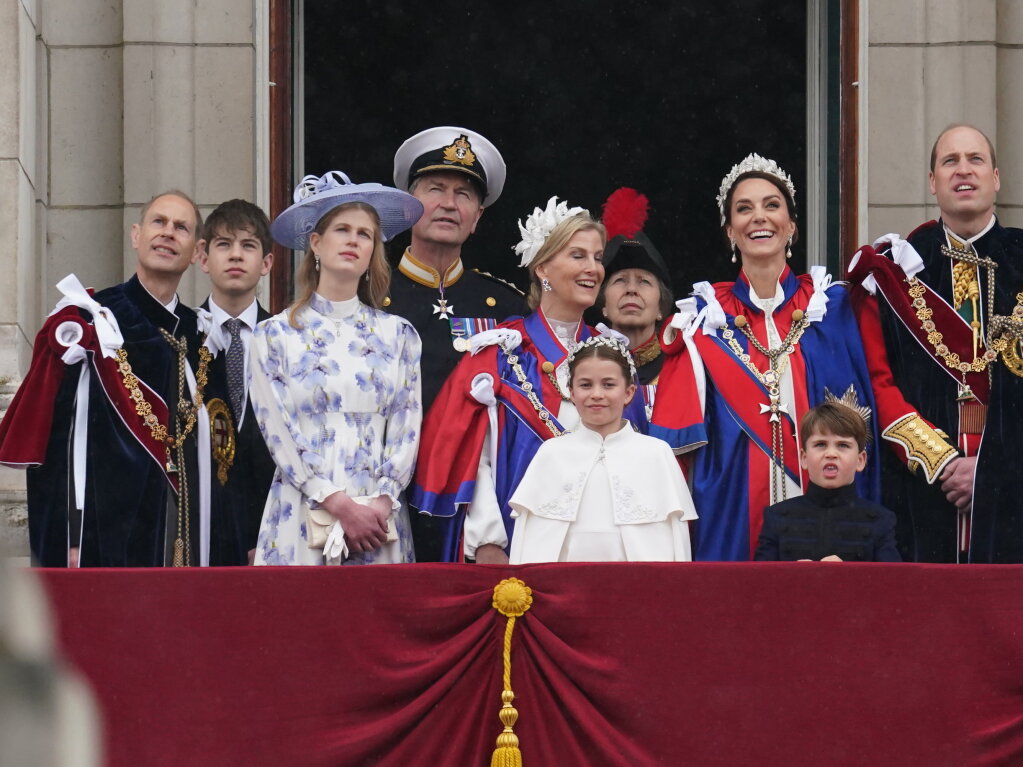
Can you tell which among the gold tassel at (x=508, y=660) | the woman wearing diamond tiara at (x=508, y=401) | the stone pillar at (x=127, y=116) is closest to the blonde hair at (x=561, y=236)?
the woman wearing diamond tiara at (x=508, y=401)

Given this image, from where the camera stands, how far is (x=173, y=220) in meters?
5.43

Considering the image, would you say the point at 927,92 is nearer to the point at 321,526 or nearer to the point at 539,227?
the point at 539,227

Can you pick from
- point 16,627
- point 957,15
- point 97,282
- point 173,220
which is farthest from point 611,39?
point 16,627

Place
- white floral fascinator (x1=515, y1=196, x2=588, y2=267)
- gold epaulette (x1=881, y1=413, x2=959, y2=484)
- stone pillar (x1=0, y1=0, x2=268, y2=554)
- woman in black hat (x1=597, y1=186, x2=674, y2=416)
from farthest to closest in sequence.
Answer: stone pillar (x1=0, y1=0, x2=268, y2=554) → woman in black hat (x1=597, y1=186, x2=674, y2=416) → white floral fascinator (x1=515, y1=196, x2=588, y2=267) → gold epaulette (x1=881, y1=413, x2=959, y2=484)

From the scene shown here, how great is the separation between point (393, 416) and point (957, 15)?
13.0ft

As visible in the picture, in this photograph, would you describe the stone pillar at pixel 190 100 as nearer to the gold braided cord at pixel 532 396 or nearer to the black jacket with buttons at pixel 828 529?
the gold braided cord at pixel 532 396

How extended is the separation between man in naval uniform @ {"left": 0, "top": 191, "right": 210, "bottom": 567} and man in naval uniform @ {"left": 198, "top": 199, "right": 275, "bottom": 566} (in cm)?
7

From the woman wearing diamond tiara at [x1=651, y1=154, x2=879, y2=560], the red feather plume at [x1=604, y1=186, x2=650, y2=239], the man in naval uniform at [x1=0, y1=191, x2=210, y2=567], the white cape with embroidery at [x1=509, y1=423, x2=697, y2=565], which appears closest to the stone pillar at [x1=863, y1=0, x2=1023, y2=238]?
the red feather plume at [x1=604, y1=186, x2=650, y2=239]

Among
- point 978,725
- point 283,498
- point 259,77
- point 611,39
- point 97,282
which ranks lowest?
point 978,725

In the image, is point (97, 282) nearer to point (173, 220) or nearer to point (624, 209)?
point (173, 220)

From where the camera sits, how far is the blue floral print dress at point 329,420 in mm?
4984

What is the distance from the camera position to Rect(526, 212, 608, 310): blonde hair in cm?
551

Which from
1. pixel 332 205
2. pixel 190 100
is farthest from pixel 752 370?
pixel 190 100

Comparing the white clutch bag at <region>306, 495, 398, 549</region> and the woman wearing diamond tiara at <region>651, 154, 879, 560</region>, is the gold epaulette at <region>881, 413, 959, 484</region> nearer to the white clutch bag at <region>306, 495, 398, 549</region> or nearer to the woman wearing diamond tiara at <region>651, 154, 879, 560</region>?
the woman wearing diamond tiara at <region>651, 154, 879, 560</region>
